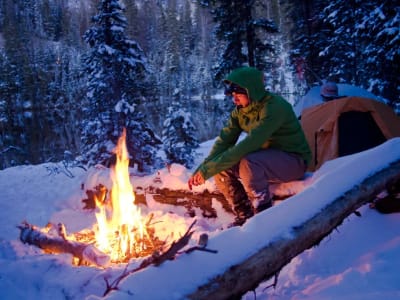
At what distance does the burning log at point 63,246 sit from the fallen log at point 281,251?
161 centimetres

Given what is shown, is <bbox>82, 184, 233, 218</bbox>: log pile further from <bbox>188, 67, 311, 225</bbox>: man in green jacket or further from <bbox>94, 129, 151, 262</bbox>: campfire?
<bbox>188, 67, 311, 225</bbox>: man in green jacket

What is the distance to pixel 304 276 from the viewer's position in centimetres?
277

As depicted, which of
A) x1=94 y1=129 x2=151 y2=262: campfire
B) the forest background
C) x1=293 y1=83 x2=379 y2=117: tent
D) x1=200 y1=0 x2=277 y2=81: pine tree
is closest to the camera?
x1=94 y1=129 x2=151 y2=262: campfire

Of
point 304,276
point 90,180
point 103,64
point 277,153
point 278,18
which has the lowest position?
point 304,276

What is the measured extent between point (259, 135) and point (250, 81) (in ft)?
2.00

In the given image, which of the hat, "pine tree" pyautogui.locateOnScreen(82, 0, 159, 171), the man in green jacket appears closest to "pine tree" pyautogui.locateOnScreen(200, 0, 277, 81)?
"pine tree" pyautogui.locateOnScreen(82, 0, 159, 171)

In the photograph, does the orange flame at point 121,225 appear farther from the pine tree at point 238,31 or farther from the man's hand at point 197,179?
the pine tree at point 238,31

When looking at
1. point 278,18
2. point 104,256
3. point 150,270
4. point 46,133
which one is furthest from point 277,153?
point 278,18

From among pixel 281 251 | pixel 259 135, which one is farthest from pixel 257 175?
pixel 281 251

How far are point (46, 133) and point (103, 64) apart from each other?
106ft

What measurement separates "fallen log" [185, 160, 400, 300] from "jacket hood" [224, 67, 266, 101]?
1.45m

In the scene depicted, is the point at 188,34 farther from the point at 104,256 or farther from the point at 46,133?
the point at 104,256

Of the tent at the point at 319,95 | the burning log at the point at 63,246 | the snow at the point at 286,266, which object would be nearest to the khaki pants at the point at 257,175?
the snow at the point at 286,266

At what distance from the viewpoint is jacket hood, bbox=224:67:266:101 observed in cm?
381
